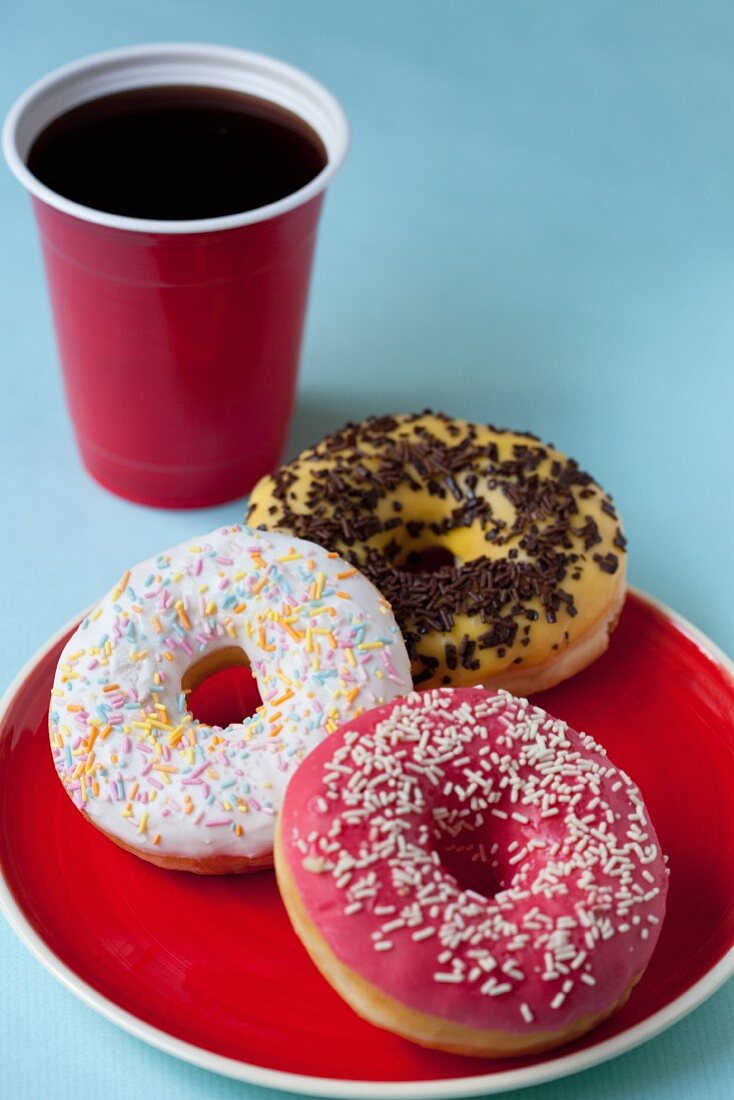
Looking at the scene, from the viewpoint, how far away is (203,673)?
1902 mm

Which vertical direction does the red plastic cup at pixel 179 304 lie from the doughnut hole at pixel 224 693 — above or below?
above

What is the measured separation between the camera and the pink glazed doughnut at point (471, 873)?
1.46 m

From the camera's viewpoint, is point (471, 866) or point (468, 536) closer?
point (471, 866)

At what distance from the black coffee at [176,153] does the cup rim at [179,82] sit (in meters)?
0.02

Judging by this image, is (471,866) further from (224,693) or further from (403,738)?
(224,693)

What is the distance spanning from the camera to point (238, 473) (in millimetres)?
2428

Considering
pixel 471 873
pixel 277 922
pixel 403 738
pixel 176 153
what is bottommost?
pixel 277 922

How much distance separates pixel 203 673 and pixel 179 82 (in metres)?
0.97

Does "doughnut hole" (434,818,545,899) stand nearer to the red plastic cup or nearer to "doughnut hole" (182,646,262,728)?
"doughnut hole" (182,646,262,728)

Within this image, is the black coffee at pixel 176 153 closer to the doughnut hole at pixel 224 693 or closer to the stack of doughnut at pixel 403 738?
the stack of doughnut at pixel 403 738

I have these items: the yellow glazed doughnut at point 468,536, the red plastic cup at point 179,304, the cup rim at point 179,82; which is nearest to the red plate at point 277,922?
the yellow glazed doughnut at point 468,536

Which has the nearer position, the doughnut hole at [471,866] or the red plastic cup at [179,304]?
the doughnut hole at [471,866]

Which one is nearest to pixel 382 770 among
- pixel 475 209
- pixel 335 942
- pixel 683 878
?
pixel 335 942

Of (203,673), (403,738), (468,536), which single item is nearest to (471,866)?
(403,738)
